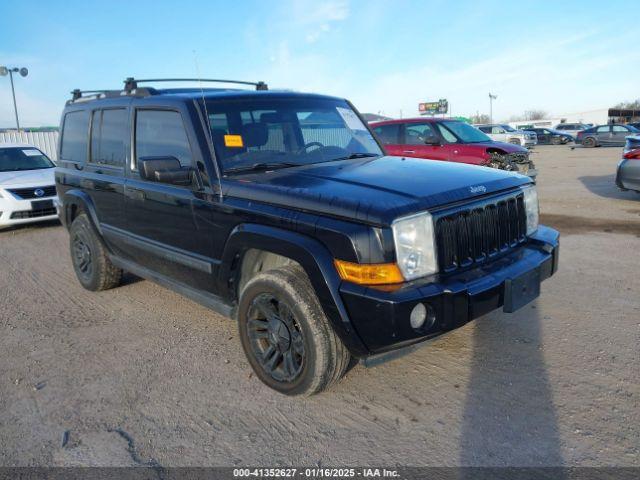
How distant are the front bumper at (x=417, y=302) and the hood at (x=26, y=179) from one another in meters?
8.11

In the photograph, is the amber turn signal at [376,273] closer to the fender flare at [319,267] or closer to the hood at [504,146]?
the fender flare at [319,267]

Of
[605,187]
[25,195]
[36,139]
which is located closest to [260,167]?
[25,195]

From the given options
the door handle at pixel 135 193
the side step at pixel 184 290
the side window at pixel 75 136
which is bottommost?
the side step at pixel 184 290

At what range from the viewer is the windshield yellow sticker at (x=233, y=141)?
3547 millimetres

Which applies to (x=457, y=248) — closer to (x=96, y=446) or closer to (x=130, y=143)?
(x=96, y=446)

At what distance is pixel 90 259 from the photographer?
5.23m

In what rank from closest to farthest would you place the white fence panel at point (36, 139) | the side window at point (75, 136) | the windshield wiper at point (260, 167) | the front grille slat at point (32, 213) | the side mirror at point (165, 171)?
the side mirror at point (165, 171) → the windshield wiper at point (260, 167) → the side window at point (75, 136) → the front grille slat at point (32, 213) → the white fence panel at point (36, 139)

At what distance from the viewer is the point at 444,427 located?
279cm

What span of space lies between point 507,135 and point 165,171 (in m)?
25.3

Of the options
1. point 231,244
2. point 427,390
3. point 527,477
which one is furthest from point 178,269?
point 527,477

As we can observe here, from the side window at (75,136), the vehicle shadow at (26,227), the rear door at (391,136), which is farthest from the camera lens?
the rear door at (391,136)

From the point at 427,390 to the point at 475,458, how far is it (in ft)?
2.23

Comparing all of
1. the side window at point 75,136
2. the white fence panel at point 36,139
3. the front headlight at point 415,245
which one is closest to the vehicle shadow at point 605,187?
the front headlight at point 415,245

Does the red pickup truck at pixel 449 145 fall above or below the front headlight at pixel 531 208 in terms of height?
above
